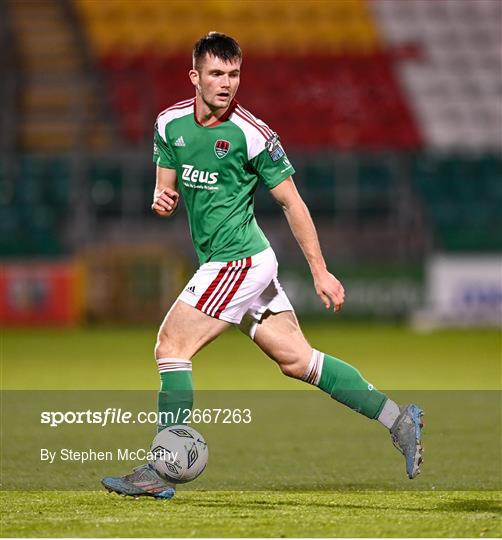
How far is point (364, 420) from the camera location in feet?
31.0

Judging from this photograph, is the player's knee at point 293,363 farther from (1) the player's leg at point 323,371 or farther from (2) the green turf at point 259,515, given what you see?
(2) the green turf at point 259,515

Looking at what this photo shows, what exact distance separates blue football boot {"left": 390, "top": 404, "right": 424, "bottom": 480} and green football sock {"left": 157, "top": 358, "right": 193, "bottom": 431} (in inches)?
38.5

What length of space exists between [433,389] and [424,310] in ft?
29.6

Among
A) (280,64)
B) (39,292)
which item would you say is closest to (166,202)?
(39,292)

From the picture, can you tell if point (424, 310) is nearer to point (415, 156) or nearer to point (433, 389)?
point (415, 156)

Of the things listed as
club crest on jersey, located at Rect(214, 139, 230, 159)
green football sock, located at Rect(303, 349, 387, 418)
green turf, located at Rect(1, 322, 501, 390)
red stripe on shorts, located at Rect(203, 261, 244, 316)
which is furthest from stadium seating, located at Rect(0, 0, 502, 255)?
club crest on jersey, located at Rect(214, 139, 230, 159)

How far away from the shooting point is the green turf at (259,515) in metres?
4.80

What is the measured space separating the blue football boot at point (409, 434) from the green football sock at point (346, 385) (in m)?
0.13

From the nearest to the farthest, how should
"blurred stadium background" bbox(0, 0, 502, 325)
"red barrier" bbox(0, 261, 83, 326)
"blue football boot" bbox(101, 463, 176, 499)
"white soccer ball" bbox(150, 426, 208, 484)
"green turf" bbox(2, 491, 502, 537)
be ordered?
1. "green turf" bbox(2, 491, 502, 537)
2. "white soccer ball" bbox(150, 426, 208, 484)
3. "blue football boot" bbox(101, 463, 176, 499)
4. "red barrier" bbox(0, 261, 83, 326)
5. "blurred stadium background" bbox(0, 0, 502, 325)

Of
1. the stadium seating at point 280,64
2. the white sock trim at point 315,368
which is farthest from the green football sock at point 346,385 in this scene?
the stadium seating at point 280,64

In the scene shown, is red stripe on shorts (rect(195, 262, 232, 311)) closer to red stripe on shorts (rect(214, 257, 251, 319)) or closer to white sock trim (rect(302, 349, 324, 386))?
red stripe on shorts (rect(214, 257, 251, 319))

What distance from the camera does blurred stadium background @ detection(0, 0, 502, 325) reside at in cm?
2020

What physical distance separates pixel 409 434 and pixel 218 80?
72.3 inches

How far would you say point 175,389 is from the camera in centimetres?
560
